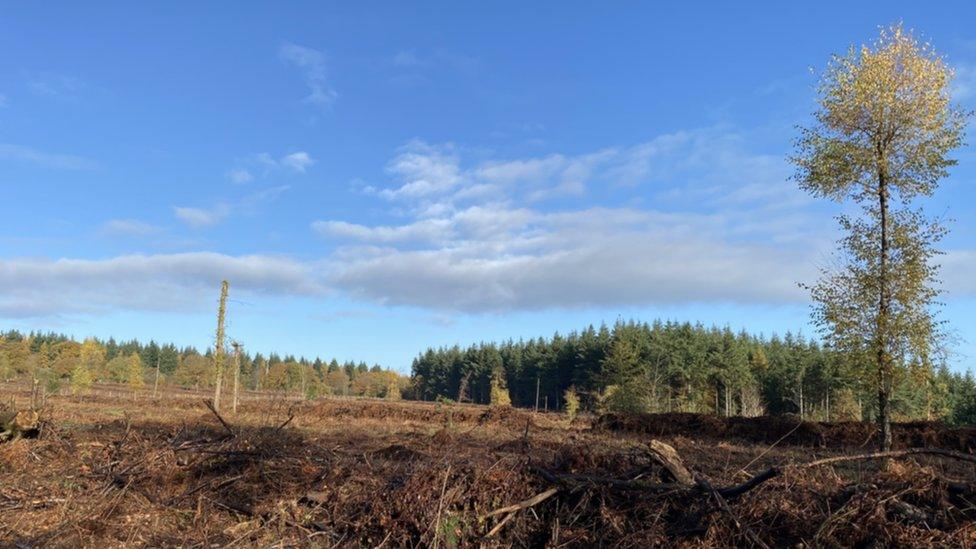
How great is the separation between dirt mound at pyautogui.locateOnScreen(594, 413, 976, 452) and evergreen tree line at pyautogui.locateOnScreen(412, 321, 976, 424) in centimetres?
1133

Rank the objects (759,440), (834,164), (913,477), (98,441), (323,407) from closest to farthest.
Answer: (913,477) → (98,441) → (834,164) → (759,440) → (323,407)

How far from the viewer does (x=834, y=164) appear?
14.2 metres

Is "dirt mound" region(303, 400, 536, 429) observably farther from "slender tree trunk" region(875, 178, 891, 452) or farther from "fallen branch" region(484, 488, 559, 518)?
"fallen branch" region(484, 488, 559, 518)

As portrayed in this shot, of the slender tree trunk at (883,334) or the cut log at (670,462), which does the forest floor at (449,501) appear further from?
the slender tree trunk at (883,334)

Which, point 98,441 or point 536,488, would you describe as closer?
point 536,488

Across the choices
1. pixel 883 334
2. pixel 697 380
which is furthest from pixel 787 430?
pixel 697 380

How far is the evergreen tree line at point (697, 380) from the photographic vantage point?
42.6 metres

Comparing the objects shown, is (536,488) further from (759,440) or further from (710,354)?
(710,354)

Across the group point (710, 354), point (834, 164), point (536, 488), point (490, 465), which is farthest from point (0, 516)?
point (710, 354)

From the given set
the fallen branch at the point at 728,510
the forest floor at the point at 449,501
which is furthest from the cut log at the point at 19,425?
the fallen branch at the point at 728,510

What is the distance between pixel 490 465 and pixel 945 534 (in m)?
3.95

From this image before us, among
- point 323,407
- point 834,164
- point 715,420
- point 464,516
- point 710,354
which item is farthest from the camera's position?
point 710,354

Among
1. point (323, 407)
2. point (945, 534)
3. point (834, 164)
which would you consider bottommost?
point (323, 407)

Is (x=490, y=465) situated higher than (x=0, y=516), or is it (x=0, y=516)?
(x=490, y=465)
